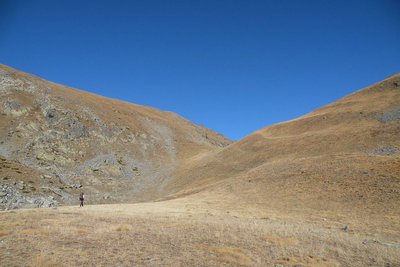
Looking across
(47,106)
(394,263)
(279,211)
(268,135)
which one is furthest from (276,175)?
(47,106)

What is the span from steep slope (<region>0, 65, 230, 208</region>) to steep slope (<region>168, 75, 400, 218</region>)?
1081 centimetres

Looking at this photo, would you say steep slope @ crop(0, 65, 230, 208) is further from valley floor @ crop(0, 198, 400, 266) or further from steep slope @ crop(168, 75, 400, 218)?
valley floor @ crop(0, 198, 400, 266)

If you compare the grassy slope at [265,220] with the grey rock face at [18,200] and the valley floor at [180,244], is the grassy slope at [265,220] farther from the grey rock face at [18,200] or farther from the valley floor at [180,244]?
the grey rock face at [18,200]

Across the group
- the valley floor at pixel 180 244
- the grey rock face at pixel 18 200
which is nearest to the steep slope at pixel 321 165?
the valley floor at pixel 180 244

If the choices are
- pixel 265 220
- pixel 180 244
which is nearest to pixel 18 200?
pixel 265 220

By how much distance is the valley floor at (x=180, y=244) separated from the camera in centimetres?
1456

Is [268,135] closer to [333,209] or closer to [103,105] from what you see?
[333,209]

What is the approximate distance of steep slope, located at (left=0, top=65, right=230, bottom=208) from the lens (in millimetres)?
55481

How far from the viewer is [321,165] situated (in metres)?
43.5

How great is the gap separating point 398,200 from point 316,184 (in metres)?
9.69

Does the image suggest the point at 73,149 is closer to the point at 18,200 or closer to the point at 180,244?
the point at 18,200

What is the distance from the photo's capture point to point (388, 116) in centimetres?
5966

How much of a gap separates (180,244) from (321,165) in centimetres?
3104

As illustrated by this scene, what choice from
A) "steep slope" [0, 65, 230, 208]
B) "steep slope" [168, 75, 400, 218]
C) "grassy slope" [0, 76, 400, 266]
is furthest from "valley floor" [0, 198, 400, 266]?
"steep slope" [0, 65, 230, 208]
